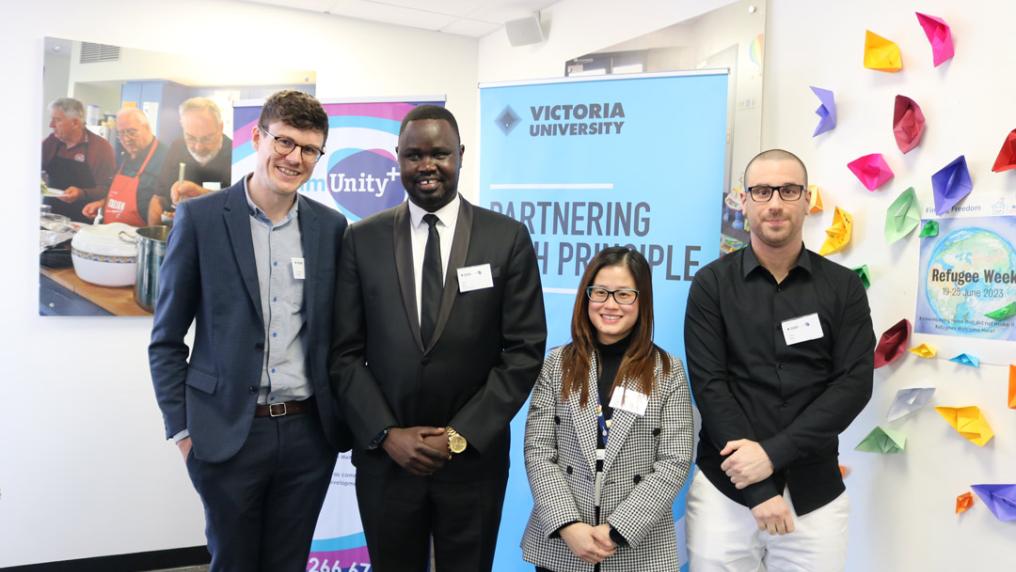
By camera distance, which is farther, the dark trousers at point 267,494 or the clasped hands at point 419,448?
the dark trousers at point 267,494

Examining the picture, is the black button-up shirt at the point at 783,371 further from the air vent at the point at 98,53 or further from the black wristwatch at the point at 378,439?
the air vent at the point at 98,53

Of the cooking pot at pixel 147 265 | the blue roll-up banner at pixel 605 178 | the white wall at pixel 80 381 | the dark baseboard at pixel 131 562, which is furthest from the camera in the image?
the cooking pot at pixel 147 265

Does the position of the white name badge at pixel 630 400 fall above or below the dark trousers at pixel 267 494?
above

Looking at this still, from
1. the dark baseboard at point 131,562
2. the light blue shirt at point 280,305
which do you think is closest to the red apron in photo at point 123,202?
the dark baseboard at point 131,562

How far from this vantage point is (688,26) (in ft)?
10.8

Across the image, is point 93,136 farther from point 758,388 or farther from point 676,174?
point 758,388

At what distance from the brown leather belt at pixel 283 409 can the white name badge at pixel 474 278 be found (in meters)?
0.56

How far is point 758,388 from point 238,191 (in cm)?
161

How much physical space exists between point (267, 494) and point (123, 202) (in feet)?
8.52

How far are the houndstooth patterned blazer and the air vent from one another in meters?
3.29

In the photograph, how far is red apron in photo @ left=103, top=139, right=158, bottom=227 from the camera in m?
3.89

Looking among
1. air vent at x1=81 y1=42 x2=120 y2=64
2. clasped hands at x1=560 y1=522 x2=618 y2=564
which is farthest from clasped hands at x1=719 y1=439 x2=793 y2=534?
air vent at x1=81 y1=42 x2=120 y2=64

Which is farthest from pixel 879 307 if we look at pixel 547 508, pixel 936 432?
pixel 547 508

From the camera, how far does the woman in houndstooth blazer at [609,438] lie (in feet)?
6.45
